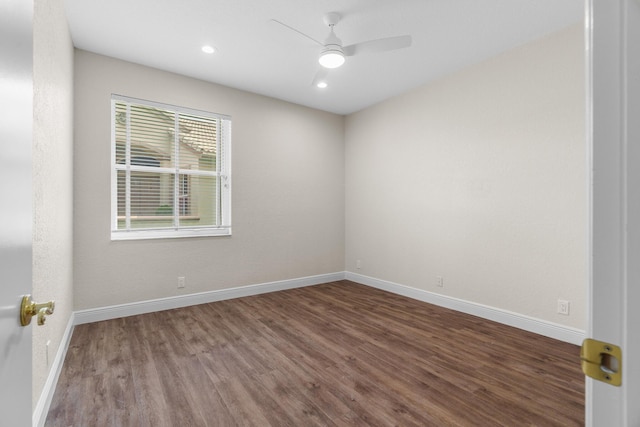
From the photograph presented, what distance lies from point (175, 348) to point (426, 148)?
352 centimetres

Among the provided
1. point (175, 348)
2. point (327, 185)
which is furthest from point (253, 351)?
point (327, 185)

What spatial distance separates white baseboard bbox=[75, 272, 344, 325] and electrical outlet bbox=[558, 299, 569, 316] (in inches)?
118

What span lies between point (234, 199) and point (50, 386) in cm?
256

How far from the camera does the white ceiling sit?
2400 mm

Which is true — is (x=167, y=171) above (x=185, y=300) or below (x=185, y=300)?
above

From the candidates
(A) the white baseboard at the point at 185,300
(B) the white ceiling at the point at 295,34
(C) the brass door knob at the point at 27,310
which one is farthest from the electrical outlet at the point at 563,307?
(C) the brass door knob at the point at 27,310

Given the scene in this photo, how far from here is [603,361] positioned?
0.48 m

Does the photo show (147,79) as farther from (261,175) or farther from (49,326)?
(49,326)

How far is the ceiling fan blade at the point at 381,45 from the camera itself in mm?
2311

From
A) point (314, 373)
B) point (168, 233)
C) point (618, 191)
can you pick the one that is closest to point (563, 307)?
point (314, 373)

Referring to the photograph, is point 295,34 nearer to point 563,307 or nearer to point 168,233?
point 168,233

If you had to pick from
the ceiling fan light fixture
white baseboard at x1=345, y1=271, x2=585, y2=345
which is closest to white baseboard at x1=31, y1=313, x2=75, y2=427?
the ceiling fan light fixture

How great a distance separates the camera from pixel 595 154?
485 mm

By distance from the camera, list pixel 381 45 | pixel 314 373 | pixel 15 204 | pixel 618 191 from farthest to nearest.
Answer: pixel 381 45 < pixel 314 373 < pixel 15 204 < pixel 618 191
